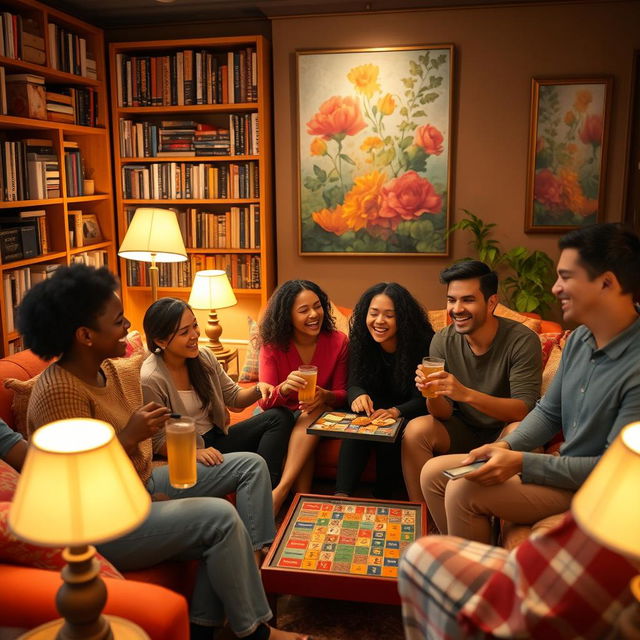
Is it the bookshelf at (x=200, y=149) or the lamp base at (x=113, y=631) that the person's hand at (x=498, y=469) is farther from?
the bookshelf at (x=200, y=149)

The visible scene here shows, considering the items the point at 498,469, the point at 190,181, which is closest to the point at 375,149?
the point at 190,181

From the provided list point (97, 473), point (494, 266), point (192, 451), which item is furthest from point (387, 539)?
point (494, 266)

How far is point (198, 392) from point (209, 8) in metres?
2.94

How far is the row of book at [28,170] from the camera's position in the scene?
3686 millimetres

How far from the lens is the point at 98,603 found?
→ 1349mm

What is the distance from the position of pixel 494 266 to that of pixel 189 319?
2.53 meters

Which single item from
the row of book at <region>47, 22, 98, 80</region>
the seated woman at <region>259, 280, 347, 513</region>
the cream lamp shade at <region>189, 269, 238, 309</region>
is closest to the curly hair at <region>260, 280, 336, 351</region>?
the seated woman at <region>259, 280, 347, 513</region>

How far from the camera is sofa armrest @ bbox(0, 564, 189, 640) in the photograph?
1.52m

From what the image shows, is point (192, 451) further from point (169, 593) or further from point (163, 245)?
point (163, 245)

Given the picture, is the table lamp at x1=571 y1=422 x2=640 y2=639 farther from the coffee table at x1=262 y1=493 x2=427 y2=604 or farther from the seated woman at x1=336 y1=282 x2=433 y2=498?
the seated woman at x1=336 y1=282 x2=433 y2=498

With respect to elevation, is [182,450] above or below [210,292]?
below

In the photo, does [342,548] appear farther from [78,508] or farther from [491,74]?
[491,74]

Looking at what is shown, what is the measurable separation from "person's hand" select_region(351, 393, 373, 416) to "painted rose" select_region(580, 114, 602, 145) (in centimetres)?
243

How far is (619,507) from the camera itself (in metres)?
1.15
